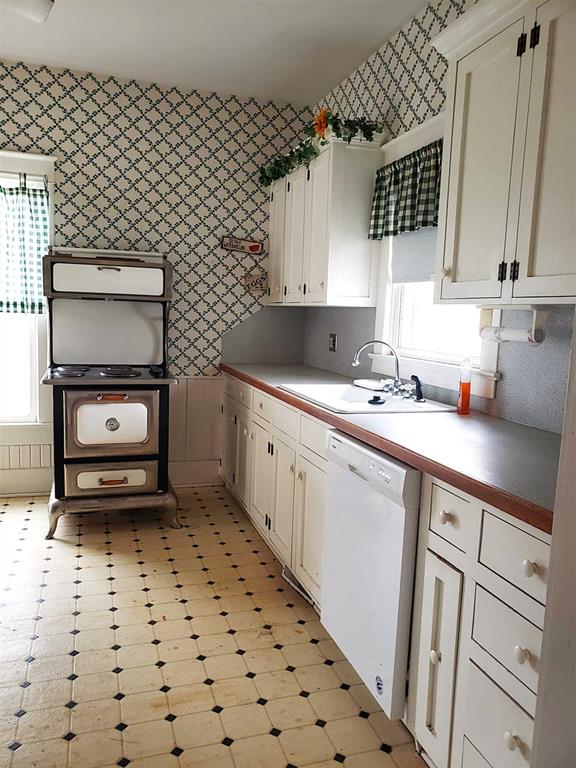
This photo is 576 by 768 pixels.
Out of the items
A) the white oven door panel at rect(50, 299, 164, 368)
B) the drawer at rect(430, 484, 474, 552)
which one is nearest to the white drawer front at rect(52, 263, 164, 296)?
the white oven door panel at rect(50, 299, 164, 368)

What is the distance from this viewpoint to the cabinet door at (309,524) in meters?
2.43

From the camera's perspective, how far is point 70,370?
3551mm

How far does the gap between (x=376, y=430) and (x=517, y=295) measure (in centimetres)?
59

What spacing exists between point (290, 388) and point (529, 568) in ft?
5.72

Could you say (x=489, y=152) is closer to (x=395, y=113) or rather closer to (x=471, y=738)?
(x=395, y=113)

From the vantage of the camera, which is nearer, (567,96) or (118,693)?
(567,96)

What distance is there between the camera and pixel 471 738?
142 cm

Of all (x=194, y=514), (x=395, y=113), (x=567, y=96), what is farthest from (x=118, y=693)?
(x=395, y=113)

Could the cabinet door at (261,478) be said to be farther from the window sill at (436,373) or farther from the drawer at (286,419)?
the window sill at (436,373)

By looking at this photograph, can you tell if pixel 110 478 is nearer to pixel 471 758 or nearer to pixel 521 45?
pixel 471 758

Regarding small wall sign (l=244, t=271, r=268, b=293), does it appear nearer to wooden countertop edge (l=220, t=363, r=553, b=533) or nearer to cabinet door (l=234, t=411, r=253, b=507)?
cabinet door (l=234, t=411, r=253, b=507)

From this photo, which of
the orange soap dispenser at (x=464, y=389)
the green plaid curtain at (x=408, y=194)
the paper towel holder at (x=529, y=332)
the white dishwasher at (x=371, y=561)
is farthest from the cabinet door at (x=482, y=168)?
the white dishwasher at (x=371, y=561)

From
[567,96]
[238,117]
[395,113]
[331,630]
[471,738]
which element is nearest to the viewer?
[471,738]

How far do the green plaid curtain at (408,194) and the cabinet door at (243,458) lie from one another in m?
1.34
